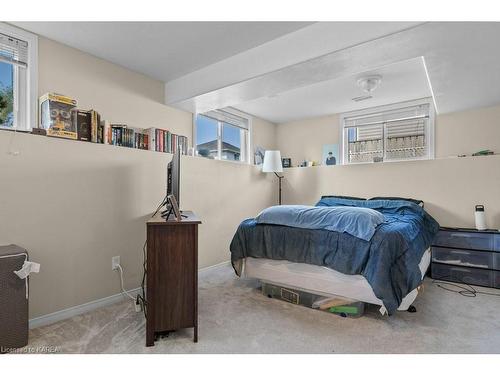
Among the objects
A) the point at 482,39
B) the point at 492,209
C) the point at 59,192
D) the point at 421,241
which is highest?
the point at 482,39

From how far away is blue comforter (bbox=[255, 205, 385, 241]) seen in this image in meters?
2.22

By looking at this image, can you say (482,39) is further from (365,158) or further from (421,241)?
→ (365,158)

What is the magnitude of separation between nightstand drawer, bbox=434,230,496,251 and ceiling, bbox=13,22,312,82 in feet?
9.49

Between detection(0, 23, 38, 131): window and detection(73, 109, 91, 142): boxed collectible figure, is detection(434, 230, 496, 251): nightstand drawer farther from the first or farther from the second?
detection(0, 23, 38, 131): window

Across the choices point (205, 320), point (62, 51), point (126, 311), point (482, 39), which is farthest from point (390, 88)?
point (126, 311)

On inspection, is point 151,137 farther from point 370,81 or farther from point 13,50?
point 370,81

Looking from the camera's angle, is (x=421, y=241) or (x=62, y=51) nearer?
(x=62, y=51)

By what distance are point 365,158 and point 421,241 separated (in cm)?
198

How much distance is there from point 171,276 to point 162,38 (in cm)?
193
